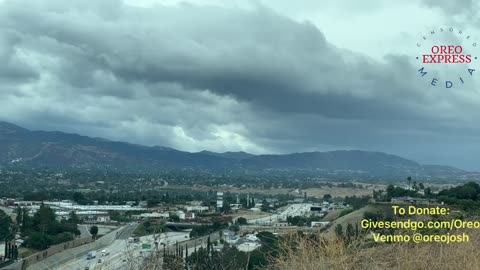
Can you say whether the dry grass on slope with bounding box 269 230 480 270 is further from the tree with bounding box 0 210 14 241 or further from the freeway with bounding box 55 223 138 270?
the tree with bounding box 0 210 14 241

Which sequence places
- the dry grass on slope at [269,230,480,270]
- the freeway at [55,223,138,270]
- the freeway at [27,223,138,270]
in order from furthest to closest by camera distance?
1. the freeway at [27,223,138,270]
2. the freeway at [55,223,138,270]
3. the dry grass on slope at [269,230,480,270]

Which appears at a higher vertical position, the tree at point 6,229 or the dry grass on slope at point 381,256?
the dry grass on slope at point 381,256

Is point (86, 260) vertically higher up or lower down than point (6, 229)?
higher up

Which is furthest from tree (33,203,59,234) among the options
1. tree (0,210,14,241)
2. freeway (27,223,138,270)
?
freeway (27,223,138,270)

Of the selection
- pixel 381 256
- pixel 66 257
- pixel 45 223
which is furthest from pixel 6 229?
pixel 381 256

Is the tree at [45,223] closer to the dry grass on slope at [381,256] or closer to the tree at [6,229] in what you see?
the tree at [6,229]

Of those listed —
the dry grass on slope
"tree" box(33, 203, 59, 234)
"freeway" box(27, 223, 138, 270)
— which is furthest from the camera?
"tree" box(33, 203, 59, 234)

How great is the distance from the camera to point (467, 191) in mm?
35094

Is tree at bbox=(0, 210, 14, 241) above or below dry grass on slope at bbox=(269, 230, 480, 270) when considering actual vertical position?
below

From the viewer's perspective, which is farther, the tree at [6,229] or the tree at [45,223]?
the tree at [45,223]

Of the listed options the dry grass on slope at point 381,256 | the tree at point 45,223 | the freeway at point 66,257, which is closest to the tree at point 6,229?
the tree at point 45,223

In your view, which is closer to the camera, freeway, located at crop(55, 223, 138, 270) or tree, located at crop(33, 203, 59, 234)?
freeway, located at crop(55, 223, 138, 270)

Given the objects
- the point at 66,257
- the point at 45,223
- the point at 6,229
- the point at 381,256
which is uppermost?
the point at 381,256

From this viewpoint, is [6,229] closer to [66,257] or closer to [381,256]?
[66,257]
